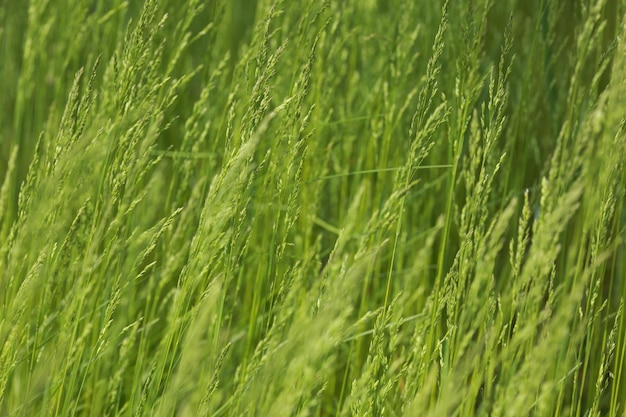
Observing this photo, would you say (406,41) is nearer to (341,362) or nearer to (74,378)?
(341,362)

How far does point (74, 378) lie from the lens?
62.5 inches

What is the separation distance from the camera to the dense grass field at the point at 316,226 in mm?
1375

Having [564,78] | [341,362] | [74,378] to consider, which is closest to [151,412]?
[74,378]

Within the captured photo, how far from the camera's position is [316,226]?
104 inches

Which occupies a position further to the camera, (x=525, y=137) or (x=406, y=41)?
(x=525, y=137)

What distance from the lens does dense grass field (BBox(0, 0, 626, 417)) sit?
138cm

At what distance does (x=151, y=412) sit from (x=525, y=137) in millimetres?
1264

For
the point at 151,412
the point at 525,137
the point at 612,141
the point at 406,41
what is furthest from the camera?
the point at 525,137

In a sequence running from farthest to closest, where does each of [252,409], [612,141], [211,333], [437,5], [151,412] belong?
[437,5] → [211,333] → [151,412] → [612,141] → [252,409]

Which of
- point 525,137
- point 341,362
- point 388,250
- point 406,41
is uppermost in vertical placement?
point 406,41

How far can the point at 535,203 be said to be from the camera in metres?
2.34

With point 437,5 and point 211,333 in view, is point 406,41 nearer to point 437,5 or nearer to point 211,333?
point 437,5

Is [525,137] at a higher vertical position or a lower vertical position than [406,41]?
lower

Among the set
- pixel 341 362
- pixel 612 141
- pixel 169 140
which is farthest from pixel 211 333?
pixel 169 140
